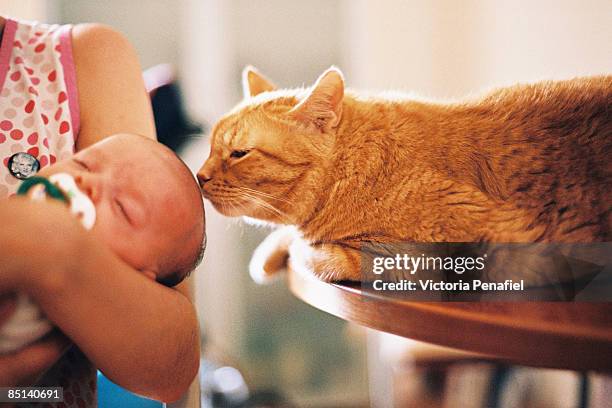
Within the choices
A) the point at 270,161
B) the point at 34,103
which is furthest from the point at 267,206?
the point at 34,103

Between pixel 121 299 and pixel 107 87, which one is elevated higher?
pixel 107 87

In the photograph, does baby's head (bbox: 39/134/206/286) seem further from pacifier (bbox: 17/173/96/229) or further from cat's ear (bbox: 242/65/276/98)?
cat's ear (bbox: 242/65/276/98)

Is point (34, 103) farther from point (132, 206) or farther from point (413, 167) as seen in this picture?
point (413, 167)

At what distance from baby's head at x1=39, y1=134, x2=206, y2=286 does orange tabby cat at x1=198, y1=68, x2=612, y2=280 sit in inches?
5.0

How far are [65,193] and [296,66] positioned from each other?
1.23 feet

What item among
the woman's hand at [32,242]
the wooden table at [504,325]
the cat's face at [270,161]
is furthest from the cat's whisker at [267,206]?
the woman's hand at [32,242]

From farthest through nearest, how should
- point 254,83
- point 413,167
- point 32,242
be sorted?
1. point 254,83
2. point 413,167
3. point 32,242

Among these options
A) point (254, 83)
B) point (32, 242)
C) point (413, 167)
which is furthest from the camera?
point (254, 83)

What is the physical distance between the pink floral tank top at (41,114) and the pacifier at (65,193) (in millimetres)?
104

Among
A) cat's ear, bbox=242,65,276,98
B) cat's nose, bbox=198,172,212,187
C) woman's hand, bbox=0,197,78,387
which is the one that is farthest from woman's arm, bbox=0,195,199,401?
cat's ear, bbox=242,65,276,98

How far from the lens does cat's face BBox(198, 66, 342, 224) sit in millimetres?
583

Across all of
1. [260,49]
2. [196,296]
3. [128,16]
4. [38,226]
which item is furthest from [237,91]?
[38,226]

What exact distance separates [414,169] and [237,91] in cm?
29

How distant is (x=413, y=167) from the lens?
552 mm
